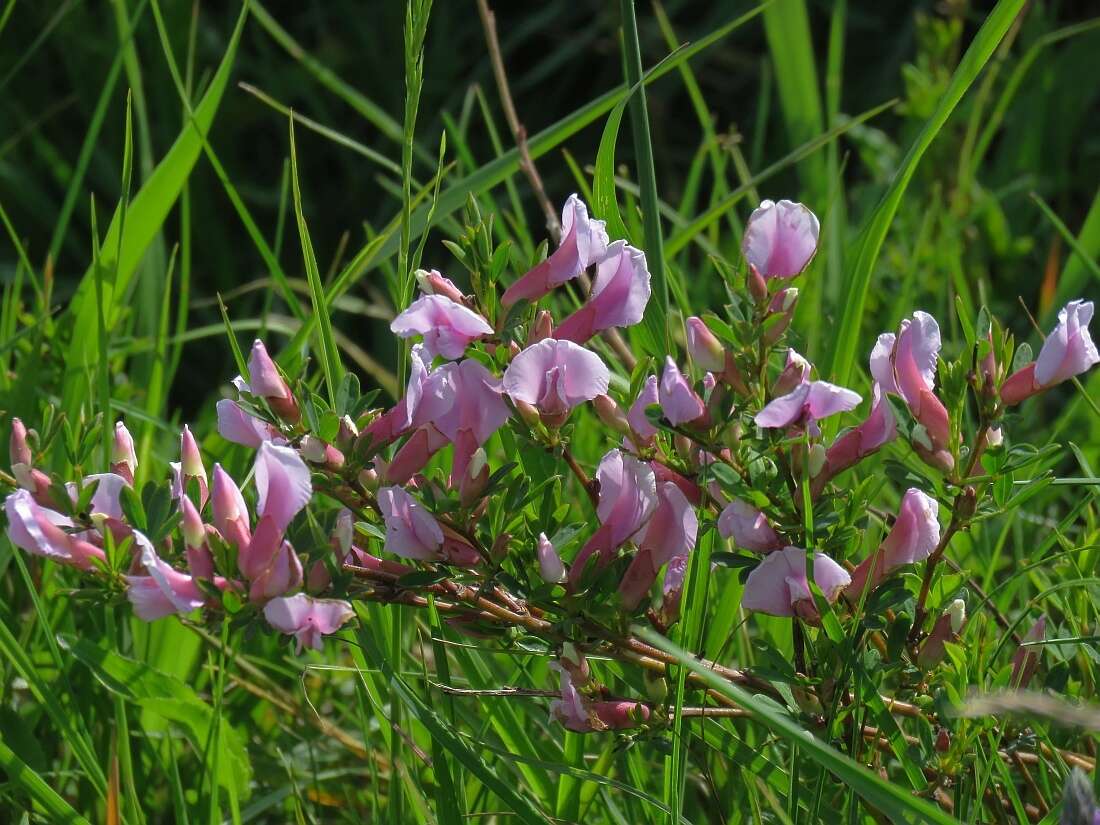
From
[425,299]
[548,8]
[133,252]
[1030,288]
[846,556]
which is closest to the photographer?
[425,299]

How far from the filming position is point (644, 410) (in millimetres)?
705

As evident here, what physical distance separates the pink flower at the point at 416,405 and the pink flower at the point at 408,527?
37 millimetres

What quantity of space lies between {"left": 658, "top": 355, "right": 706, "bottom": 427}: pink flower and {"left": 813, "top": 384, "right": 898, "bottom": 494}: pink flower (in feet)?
0.34

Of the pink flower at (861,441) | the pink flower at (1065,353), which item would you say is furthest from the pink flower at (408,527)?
the pink flower at (1065,353)

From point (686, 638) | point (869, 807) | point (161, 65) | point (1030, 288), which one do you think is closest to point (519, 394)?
point (686, 638)

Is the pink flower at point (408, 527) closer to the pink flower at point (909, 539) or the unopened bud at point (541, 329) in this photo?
the unopened bud at point (541, 329)

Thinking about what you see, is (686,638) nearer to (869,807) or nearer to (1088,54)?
(869,807)

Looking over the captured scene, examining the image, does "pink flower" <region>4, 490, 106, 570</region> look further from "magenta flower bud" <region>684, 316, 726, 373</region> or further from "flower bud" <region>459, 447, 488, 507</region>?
"magenta flower bud" <region>684, 316, 726, 373</region>

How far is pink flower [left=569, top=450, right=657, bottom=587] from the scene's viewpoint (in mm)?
729

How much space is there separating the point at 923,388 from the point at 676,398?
149 mm

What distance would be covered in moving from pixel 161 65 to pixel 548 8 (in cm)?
78

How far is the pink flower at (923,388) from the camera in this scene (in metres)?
0.72

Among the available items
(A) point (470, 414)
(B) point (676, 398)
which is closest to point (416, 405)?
(A) point (470, 414)

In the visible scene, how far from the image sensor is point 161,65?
2.41m
